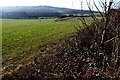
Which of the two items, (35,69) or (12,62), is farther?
(12,62)

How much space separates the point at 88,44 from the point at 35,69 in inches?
170

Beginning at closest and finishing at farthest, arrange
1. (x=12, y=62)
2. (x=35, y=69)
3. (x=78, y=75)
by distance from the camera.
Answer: (x=78, y=75) < (x=35, y=69) < (x=12, y=62)

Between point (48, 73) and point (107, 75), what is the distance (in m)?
3.75

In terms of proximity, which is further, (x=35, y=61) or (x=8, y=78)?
(x=35, y=61)

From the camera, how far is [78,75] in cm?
1498

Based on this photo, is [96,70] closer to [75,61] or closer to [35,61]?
[75,61]

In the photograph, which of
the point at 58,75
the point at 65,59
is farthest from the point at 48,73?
the point at 65,59

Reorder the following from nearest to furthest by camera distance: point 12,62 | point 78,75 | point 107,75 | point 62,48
→ point 107,75
point 78,75
point 12,62
point 62,48

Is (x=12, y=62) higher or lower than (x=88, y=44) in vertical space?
lower

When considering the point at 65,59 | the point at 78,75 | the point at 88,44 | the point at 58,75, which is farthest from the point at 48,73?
the point at 88,44

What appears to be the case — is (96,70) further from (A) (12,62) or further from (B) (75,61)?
(A) (12,62)

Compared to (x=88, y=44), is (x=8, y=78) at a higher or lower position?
lower

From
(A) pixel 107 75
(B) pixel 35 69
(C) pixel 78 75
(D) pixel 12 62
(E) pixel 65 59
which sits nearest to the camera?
(A) pixel 107 75

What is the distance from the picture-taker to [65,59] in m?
18.6
